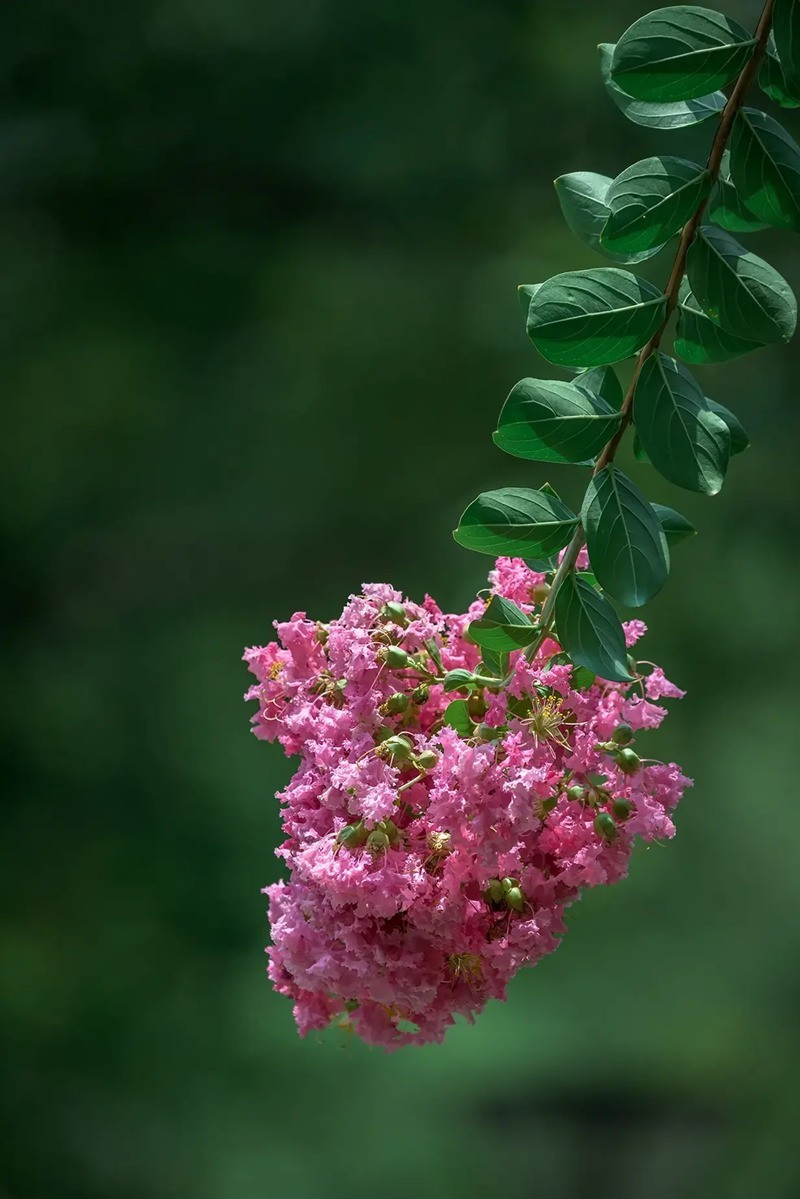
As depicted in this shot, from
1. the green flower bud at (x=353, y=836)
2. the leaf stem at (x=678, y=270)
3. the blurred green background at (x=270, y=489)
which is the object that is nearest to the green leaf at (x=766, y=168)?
the leaf stem at (x=678, y=270)

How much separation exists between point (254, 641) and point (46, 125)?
1.09 meters

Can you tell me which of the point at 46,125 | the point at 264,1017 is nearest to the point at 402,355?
the point at 46,125

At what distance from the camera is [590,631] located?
0.59 m

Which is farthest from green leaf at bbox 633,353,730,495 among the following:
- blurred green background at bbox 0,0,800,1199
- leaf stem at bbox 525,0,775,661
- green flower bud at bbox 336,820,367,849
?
blurred green background at bbox 0,0,800,1199

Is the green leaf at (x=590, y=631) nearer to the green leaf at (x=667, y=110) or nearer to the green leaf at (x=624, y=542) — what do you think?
the green leaf at (x=624, y=542)

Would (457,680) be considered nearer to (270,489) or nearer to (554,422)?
(554,422)

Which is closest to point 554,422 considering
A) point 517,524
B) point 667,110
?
point 517,524

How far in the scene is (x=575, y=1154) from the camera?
231cm

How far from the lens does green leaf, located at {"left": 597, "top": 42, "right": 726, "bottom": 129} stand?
23.7 inches

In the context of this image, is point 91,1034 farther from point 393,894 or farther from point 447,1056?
point 393,894

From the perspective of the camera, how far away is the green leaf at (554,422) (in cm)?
60

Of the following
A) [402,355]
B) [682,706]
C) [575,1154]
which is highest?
[402,355]

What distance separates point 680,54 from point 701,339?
0.42 feet

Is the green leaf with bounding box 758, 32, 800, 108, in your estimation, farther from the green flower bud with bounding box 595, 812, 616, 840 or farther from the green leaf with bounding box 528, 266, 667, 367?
the green flower bud with bounding box 595, 812, 616, 840
